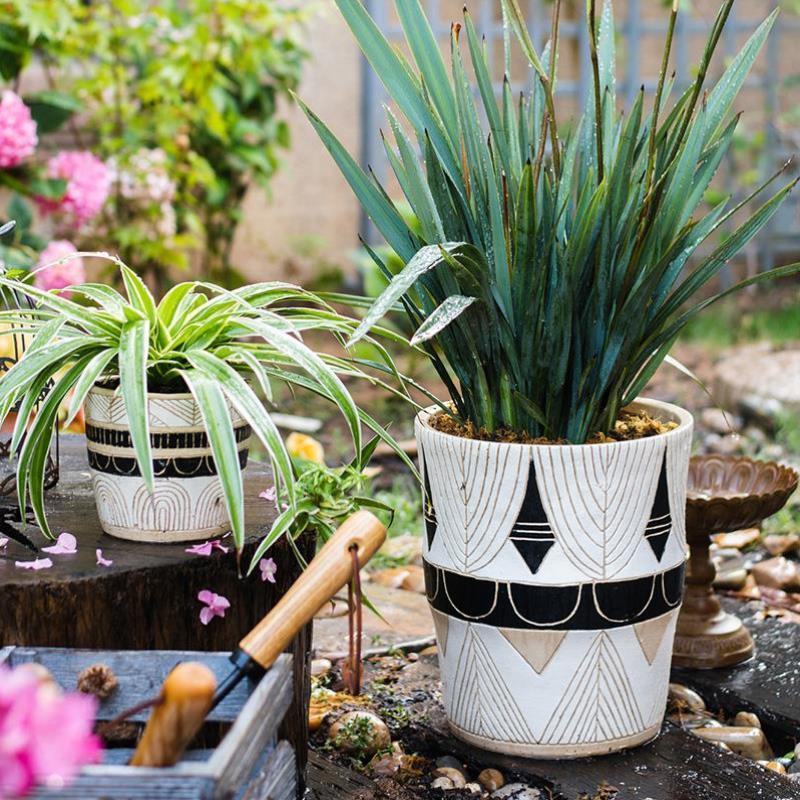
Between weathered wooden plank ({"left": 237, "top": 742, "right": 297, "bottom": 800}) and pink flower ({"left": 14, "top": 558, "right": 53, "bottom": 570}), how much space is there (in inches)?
17.2

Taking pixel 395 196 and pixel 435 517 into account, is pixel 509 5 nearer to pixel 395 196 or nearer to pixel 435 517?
pixel 435 517

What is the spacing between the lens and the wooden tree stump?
154 centimetres

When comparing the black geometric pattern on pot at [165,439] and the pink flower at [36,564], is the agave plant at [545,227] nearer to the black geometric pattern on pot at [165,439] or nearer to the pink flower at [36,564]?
the black geometric pattern on pot at [165,439]

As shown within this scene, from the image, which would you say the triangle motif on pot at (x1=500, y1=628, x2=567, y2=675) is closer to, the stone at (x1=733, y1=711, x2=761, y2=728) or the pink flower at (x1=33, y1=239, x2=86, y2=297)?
the stone at (x1=733, y1=711, x2=761, y2=728)

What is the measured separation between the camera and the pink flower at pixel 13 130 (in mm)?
3471

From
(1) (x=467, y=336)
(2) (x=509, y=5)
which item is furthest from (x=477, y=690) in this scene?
(2) (x=509, y=5)

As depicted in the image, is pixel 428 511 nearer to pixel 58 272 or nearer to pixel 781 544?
pixel 781 544

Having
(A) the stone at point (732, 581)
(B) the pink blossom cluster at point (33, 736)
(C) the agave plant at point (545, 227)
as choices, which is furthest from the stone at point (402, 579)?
(B) the pink blossom cluster at point (33, 736)

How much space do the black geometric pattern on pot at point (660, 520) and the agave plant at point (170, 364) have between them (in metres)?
0.41

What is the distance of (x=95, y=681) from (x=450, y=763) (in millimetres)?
674

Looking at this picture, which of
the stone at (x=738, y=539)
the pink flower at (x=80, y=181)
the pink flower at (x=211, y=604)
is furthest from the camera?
the pink flower at (x=80, y=181)

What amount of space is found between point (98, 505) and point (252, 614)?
10.4 inches

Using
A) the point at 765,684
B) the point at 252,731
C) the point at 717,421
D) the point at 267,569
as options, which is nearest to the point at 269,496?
the point at 267,569

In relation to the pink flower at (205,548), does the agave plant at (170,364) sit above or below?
above
